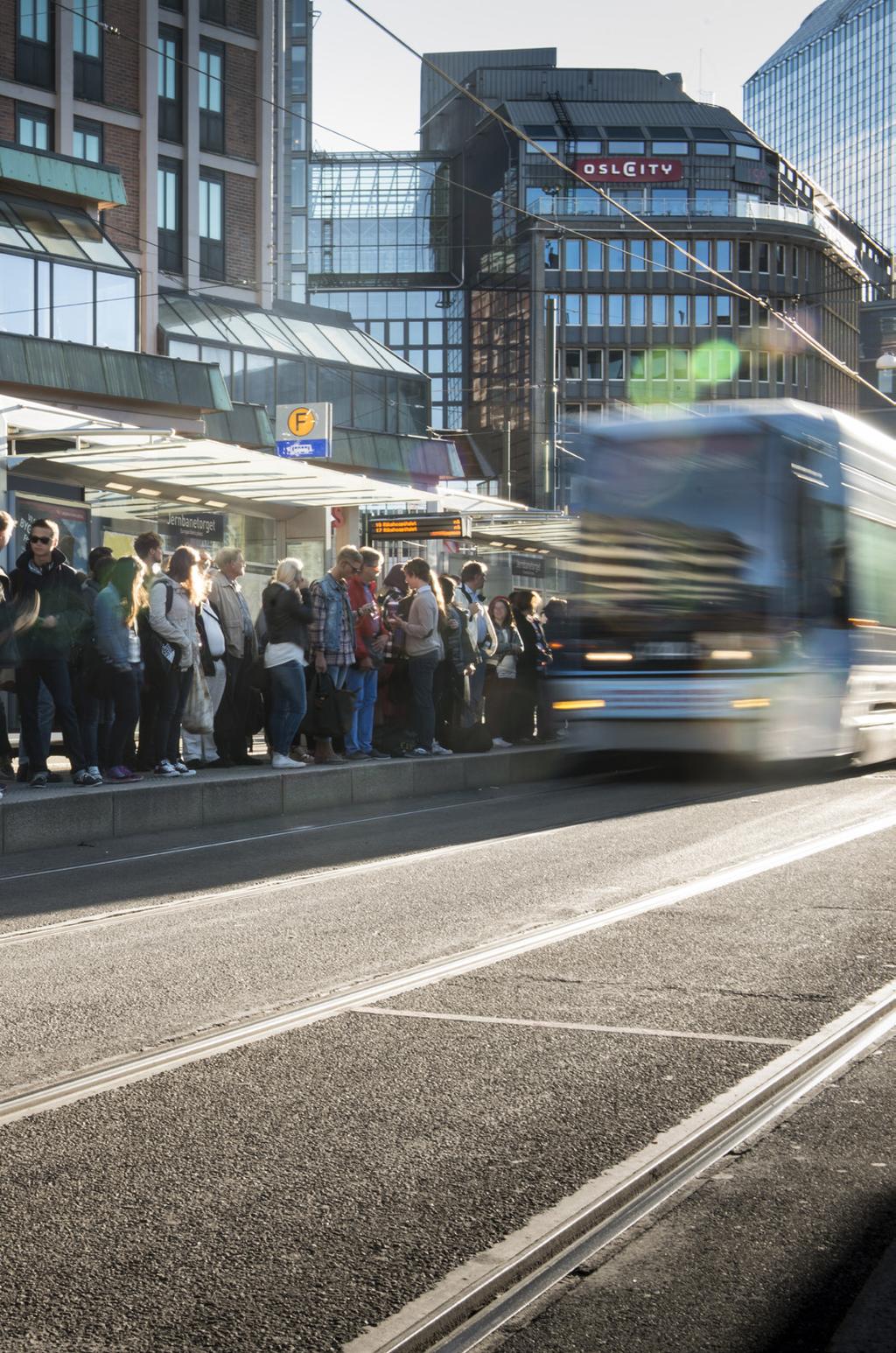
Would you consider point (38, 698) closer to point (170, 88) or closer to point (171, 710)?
point (171, 710)

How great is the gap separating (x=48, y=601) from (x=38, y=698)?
67 cm

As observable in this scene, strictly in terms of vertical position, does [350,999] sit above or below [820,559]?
below

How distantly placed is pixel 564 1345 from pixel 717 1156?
1190 mm

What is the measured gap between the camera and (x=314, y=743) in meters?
14.6

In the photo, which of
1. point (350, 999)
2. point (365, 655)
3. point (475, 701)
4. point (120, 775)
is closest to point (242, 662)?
point (365, 655)

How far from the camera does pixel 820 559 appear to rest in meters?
15.1

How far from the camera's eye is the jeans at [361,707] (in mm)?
14625

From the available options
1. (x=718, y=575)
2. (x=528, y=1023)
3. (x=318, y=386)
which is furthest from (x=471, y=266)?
(x=528, y=1023)

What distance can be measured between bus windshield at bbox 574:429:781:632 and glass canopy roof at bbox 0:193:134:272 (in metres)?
17.9

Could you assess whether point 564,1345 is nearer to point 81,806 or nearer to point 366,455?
point 81,806

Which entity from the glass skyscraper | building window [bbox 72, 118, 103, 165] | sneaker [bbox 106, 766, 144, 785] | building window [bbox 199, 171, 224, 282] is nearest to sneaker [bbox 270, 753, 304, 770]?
sneaker [bbox 106, 766, 144, 785]

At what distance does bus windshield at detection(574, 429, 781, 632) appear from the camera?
1491cm

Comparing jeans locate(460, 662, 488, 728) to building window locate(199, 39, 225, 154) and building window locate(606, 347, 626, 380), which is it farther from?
building window locate(606, 347, 626, 380)

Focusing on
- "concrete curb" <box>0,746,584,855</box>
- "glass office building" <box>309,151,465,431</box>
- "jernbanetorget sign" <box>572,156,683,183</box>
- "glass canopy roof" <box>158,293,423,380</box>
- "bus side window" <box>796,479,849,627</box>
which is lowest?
"concrete curb" <box>0,746,584,855</box>
